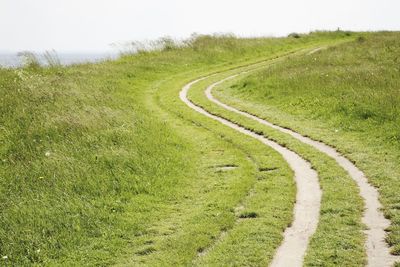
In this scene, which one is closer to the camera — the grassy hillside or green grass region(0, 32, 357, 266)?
green grass region(0, 32, 357, 266)

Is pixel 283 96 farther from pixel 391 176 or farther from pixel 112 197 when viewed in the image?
pixel 112 197

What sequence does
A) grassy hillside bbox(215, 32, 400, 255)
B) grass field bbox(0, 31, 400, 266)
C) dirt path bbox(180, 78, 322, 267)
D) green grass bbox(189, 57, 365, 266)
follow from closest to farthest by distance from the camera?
green grass bbox(189, 57, 365, 266) → dirt path bbox(180, 78, 322, 267) → grass field bbox(0, 31, 400, 266) → grassy hillside bbox(215, 32, 400, 255)

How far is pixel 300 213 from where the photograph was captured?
32.4ft

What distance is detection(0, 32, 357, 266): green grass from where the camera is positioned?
8.93 m

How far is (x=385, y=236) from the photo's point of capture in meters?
8.45

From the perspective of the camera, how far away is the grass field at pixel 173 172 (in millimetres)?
8875

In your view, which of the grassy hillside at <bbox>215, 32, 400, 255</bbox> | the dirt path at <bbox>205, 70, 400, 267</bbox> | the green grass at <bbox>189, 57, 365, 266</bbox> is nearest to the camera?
the dirt path at <bbox>205, 70, 400, 267</bbox>

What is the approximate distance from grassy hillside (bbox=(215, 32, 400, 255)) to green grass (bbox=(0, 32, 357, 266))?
2.44 m

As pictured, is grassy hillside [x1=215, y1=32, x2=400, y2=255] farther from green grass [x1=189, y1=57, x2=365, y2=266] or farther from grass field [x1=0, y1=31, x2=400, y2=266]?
green grass [x1=189, y1=57, x2=365, y2=266]

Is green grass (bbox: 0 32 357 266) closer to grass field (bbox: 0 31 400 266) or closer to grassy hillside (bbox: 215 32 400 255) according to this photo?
grass field (bbox: 0 31 400 266)

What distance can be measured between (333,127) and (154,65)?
21.1 m

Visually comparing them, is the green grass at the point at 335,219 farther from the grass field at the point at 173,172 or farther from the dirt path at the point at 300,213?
the dirt path at the point at 300,213

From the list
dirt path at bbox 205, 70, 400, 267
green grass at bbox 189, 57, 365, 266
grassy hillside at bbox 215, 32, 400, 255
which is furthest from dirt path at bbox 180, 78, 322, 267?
grassy hillside at bbox 215, 32, 400, 255

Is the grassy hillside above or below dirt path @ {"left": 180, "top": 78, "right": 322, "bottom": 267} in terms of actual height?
above
